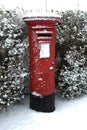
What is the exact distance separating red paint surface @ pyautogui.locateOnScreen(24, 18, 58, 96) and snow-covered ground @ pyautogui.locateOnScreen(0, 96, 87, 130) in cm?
38

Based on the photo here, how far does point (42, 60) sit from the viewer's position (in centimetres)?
492

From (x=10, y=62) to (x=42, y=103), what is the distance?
2.94 feet

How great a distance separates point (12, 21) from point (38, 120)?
164cm

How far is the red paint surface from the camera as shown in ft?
15.8

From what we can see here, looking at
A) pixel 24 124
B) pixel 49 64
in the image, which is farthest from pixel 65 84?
pixel 24 124

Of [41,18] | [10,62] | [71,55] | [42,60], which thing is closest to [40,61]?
[42,60]

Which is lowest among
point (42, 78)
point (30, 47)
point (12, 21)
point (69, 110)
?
point (69, 110)

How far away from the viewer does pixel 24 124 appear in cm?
484

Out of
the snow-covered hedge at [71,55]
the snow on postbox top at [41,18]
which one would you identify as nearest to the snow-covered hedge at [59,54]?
the snow-covered hedge at [71,55]

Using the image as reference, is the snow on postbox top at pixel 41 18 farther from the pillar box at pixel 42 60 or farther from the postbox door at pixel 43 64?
the postbox door at pixel 43 64

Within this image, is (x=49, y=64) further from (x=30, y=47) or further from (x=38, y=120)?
(x=38, y=120)

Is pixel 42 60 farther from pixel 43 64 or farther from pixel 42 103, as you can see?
pixel 42 103

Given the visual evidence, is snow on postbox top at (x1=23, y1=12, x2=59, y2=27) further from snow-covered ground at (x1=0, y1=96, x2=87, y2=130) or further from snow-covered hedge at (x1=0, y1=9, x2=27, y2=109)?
snow-covered ground at (x1=0, y1=96, x2=87, y2=130)

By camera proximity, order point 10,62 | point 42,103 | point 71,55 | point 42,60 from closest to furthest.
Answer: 1. point 10,62
2. point 42,60
3. point 42,103
4. point 71,55
